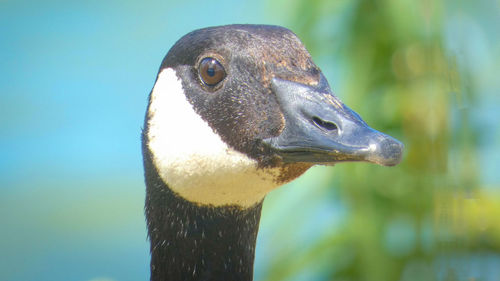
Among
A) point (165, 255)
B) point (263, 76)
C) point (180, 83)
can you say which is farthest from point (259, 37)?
point (165, 255)

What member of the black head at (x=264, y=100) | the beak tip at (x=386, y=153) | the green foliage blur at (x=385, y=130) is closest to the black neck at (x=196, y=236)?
the black head at (x=264, y=100)

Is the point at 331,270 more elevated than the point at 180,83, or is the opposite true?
the point at 331,270

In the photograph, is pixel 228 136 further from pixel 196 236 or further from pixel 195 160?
pixel 196 236

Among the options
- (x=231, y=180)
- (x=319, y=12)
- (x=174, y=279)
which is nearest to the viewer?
(x=231, y=180)

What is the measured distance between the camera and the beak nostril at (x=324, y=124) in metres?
1.08

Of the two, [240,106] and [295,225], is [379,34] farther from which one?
[240,106]

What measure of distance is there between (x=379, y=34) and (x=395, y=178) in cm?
71

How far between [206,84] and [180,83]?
2.8 inches

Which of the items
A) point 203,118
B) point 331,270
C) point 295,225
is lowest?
point 203,118

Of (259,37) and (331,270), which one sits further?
(331,270)

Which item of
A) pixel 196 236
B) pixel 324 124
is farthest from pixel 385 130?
pixel 324 124

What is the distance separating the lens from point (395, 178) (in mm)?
2799

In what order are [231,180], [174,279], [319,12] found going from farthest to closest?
1. [319,12]
2. [174,279]
3. [231,180]

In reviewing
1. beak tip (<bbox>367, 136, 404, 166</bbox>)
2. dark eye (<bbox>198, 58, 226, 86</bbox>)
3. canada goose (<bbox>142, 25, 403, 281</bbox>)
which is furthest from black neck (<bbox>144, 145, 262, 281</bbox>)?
beak tip (<bbox>367, 136, 404, 166</bbox>)
